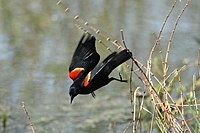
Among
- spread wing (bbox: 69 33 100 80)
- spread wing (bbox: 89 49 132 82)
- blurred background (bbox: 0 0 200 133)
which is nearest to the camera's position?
spread wing (bbox: 89 49 132 82)

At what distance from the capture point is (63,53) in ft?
17.9

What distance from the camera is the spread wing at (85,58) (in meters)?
2.17

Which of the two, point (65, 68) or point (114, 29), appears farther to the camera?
point (114, 29)

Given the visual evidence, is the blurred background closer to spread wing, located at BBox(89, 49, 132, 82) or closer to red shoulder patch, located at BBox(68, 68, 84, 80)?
red shoulder patch, located at BBox(68, 68, 84, 80)

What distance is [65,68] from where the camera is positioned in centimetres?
516

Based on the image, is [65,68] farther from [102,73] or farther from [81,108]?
[102,73]

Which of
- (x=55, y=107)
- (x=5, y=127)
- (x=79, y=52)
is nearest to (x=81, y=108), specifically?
(x=55, y=107)

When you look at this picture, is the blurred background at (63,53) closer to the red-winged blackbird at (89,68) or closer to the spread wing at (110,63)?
the red-winged blackbird at (89,68)

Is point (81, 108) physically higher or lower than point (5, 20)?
lower

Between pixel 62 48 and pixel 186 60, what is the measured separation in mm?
1103

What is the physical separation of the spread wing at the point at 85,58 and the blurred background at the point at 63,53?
193 cm

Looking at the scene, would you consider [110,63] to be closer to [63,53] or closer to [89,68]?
[89,68]

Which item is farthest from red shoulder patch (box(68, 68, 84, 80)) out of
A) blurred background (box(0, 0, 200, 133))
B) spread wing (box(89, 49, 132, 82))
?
blurred background (box(0, 0, 200, 133))

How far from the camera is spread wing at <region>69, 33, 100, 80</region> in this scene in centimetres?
217
